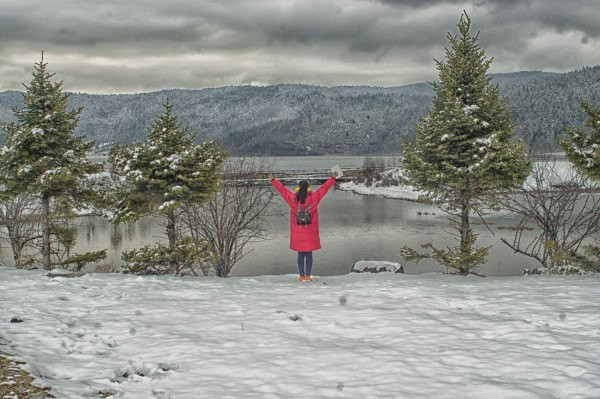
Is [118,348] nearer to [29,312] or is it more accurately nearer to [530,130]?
[29,312]

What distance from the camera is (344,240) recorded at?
40.3 m

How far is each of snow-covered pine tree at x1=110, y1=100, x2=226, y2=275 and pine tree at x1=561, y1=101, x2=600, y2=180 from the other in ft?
38.9

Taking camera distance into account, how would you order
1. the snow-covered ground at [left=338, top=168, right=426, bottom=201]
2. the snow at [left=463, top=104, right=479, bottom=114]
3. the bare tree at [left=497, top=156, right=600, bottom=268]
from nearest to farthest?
the snow at [left=463, top=104, right=479, bottom=114], the bare tree at [left=497, top=156, right=600, bottom=268], the snow-covered ground at [left=338, top=168, right=426, bottom=201]

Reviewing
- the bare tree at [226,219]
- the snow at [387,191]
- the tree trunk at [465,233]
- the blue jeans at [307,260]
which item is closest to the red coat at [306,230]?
the blue jeans at [307,260]

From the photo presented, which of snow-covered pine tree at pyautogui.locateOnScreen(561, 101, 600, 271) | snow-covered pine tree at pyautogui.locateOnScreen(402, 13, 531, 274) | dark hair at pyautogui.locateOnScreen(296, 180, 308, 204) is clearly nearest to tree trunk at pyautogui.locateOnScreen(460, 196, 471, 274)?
snow-covered pine tree at pyautogui.locateOnScreen(402, 13, 531, 274)

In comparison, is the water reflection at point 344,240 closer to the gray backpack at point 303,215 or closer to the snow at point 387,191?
the gray backpack at point 303,215

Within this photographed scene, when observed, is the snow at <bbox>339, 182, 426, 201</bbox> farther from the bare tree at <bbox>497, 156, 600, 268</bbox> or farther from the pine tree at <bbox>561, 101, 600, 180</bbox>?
the pine tree at <bbox>561, 101, 600, 180</bbox>

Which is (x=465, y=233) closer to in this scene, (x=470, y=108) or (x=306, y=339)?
(x=470, y=108)

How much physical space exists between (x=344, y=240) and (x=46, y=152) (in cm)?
2744

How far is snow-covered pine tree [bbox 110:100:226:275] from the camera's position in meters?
16.7

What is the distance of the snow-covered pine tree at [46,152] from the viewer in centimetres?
1622

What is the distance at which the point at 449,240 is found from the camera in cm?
4066

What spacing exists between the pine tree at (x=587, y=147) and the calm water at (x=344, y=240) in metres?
15.0

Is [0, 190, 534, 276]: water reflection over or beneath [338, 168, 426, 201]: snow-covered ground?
beneath
